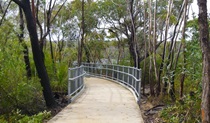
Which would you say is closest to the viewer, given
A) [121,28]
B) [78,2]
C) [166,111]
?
[166,111]

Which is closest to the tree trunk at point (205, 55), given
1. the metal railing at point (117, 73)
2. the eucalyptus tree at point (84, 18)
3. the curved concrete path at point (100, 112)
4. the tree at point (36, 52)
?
the curved concrete path at point (100, 112)

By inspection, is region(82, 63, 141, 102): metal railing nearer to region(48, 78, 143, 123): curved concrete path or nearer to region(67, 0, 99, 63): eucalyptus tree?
region(48, 78, 143, 123): curved concrete path

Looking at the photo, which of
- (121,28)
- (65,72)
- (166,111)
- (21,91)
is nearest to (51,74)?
(65,72)

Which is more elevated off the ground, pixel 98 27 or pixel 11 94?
pixel 98 27

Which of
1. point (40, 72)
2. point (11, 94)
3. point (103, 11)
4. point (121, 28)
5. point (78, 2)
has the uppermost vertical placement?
Answer: point (78, 2)

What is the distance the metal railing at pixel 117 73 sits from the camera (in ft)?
37.1

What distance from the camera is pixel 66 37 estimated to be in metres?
28.1

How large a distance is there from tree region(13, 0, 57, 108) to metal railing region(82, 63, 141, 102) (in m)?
2.86

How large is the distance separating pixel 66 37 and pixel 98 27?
5436 millimetres

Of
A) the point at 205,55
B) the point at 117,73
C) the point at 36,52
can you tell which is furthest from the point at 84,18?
the point at 205,55

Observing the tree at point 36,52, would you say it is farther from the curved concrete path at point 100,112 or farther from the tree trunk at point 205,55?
the tree trunk at point 205,55

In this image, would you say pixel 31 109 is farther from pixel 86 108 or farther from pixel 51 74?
pixel 51 74

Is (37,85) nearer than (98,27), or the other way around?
(37,85)

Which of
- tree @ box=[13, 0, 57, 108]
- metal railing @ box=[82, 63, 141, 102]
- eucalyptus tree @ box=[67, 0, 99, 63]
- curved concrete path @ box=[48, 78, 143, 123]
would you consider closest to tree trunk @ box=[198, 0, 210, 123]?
curved concrete path @ box=[48, 78, 143, 123]
